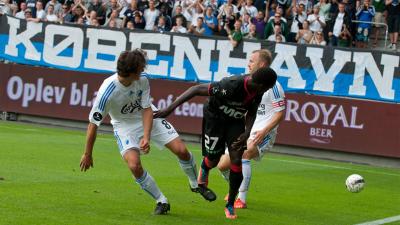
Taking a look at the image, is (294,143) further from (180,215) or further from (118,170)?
(180,215)

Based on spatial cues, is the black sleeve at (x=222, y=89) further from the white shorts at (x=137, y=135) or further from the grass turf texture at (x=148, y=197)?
the grass turf texture at (x=148, y=197)

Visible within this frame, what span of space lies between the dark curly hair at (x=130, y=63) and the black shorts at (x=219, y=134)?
1606mm

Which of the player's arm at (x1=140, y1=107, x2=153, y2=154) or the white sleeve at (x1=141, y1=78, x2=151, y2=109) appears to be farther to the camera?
the white sleeve at (x1=141, y1=78, x2=151, y2=109)

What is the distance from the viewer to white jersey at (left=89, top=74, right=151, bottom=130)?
33.2ft

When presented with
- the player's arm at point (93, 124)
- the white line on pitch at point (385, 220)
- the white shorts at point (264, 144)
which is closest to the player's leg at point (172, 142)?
the player's arm at point (93, 124)

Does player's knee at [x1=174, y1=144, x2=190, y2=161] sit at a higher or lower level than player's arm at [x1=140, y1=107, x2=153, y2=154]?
lower

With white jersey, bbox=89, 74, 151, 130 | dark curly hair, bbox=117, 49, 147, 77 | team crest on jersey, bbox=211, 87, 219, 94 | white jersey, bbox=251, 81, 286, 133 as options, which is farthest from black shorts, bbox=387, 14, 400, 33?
dark curly hair, bbox=117, 49, 147, 77

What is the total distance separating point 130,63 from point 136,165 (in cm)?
124

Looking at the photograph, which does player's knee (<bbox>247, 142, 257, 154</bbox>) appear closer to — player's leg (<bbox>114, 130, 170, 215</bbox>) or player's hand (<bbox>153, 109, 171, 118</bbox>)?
player's leg (<bbox>114, 130, 170, 215</bbox>)

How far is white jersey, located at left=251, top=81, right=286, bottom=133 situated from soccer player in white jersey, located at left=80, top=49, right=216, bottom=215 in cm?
192

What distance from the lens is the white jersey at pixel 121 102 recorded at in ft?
33.2

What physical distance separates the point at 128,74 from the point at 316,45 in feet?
43.7

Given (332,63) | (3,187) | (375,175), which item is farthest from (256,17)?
(3,187)

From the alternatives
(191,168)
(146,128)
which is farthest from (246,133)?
(146,128)
